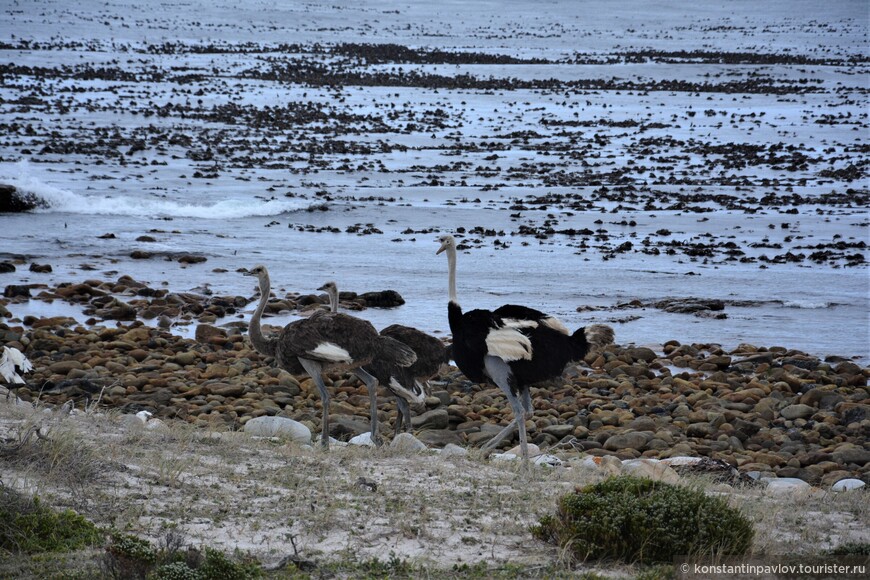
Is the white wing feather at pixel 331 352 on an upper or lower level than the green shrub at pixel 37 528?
upper

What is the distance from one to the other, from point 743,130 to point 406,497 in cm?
3330

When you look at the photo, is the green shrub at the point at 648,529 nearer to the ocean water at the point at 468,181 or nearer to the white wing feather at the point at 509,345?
the white wing feather at the point at 509,345

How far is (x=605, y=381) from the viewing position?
41.0ft

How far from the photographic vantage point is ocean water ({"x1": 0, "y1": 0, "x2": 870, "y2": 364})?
57.4ft

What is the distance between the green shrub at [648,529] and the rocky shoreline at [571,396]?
3.14 meters

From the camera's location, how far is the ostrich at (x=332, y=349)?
9.23 m

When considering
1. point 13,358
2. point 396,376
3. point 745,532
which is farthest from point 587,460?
point 13,358

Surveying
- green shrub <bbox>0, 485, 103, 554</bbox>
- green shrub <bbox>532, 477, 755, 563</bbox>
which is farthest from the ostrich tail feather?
green shrub <bbox>0, 485, 103, 554</bbox>

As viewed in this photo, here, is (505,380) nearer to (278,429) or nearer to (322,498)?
(278,429)

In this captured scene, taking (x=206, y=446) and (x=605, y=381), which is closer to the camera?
(x=206, y=446)

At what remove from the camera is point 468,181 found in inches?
1093

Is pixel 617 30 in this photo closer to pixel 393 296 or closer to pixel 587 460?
pixel 393 296

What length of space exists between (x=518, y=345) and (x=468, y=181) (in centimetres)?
1922

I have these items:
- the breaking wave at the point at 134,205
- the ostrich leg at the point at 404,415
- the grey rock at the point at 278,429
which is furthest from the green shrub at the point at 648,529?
the breaking wave at the point at 134,205
